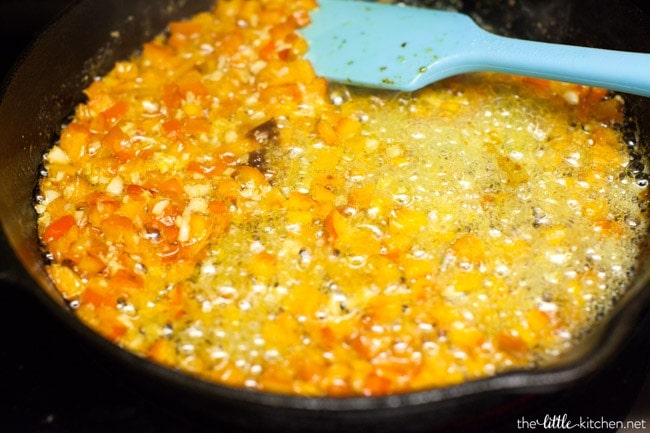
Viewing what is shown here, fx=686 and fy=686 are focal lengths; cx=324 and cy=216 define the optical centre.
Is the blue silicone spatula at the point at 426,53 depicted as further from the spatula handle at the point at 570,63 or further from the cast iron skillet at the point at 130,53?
the cast iron skillet at the point at 130,53

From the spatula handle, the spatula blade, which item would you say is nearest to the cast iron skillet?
the spatula handle

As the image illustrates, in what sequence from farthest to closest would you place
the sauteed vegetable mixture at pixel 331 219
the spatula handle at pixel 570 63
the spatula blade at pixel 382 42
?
the spatula blade at pixel 382 42, the spatula handle at pixel 570 63, the sauteed vegetable mixture at pixel 331 219

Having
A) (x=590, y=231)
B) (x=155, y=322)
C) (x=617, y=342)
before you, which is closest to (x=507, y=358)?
(x=617, y=342)

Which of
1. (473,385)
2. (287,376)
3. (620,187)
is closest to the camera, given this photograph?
(473,385)

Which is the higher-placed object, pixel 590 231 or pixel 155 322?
pixel 590 231

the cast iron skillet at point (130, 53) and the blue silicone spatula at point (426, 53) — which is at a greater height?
the blue silicone spatula at point (426, 53)

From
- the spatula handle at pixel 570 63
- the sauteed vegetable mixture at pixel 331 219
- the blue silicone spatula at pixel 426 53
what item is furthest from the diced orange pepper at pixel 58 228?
the spatula handle at pixel 570 63

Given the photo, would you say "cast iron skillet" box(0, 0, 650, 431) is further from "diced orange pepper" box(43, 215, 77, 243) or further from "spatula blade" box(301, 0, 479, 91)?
"spatula blade" box(301, 0, 479, 91)

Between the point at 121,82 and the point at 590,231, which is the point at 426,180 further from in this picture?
the point at 121,82
